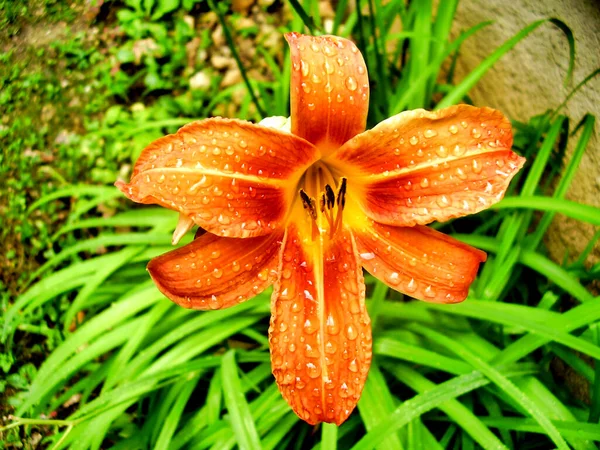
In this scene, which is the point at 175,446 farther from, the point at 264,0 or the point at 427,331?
the point at 264,0

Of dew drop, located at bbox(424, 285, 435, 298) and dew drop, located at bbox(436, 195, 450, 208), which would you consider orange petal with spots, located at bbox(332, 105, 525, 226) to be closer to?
dew drop, located at bbox(436, 195, 450, 208)

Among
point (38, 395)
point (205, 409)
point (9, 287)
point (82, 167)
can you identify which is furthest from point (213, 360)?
point (82, 167)

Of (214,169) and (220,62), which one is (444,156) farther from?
(220,62)

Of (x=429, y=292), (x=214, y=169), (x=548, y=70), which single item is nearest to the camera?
(x=214, y=169)

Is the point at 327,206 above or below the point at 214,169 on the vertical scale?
below

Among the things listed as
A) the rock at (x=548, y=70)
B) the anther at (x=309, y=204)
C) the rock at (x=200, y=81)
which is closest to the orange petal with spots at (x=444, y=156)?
the anther at (x=309, y=204)

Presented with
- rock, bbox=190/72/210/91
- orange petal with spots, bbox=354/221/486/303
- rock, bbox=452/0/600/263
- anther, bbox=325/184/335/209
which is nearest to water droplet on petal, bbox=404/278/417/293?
orange petal with spots, bbox=354/221/486/303

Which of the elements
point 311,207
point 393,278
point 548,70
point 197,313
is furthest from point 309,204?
point 548,70
